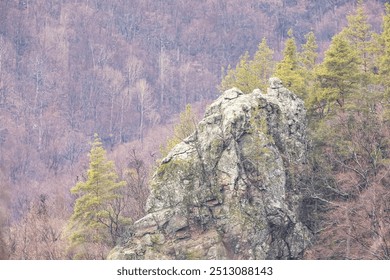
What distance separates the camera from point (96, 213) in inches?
1578

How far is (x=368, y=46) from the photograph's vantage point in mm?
46000

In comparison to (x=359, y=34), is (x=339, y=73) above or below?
Answer: below

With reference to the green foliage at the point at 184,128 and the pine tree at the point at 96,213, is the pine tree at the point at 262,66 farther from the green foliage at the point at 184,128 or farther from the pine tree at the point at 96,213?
the pine tree at the point at 96,213

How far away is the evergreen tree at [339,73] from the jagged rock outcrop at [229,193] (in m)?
4.45

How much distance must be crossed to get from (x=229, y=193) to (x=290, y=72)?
11.6 metres

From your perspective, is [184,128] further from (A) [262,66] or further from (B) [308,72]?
(B) [308,72]

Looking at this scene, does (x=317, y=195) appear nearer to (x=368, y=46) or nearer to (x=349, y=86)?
(x=349, y=86)

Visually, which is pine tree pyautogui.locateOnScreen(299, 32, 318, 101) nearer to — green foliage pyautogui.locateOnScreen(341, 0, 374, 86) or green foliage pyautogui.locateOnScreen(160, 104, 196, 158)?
green foliage pyautogui.locateOnScreen(341, 0, 374, 86)

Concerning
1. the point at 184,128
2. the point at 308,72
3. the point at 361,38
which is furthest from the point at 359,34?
the point at 184,128

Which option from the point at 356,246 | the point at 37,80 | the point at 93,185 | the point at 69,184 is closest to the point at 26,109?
the point at 37,80

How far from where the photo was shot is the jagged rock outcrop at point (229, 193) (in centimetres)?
3325

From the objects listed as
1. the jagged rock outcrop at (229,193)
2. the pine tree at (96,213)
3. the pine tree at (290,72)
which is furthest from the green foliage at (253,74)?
the pine tree at (96,213)

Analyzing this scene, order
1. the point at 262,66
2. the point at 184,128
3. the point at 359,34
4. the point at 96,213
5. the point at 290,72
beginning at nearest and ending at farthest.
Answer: the point at 96,213 < the point at 290,72 < the point at 359,34 < the point at 184,128 < the point at 262,66

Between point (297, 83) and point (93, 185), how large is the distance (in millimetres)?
13515
